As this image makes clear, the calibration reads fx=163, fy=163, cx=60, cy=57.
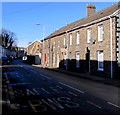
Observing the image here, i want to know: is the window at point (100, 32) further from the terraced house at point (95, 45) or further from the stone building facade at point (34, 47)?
the stone building facade at point (34, 47)

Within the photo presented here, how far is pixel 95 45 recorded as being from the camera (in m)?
18.9

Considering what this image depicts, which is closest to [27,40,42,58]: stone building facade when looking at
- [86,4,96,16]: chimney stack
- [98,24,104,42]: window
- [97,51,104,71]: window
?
[86,4,96,16]: chimney stack

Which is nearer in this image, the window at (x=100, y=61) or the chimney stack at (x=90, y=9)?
the window at (x=100, y=61)

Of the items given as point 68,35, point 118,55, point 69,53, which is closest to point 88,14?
point 68,35

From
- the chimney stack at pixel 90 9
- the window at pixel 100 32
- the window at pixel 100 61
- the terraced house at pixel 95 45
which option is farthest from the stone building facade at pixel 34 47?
the window at pixel 100 61

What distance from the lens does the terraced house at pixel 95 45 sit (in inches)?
643

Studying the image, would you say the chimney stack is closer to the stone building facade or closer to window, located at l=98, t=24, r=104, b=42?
window, located at l=98, t=24, r=104, b=42

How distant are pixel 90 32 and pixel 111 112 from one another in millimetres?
15232

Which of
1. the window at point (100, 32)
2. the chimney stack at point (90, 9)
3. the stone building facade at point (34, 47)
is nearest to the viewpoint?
the window at point (100, 32)

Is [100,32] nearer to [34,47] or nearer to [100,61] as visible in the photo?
[100,61]

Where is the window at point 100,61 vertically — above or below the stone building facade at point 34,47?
below

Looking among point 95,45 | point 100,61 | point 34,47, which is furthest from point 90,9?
point 34,47

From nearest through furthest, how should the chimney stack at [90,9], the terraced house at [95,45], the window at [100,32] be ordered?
1. the terraced house at [95,45]
2. the window at [100,32]
3. the chimney stack at [90,9]

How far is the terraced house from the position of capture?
1634 centimetres
